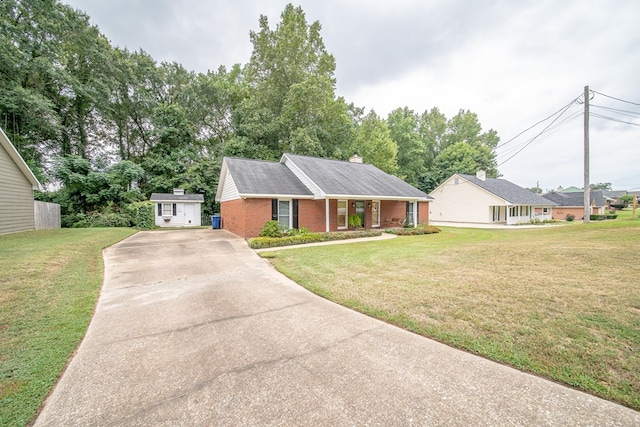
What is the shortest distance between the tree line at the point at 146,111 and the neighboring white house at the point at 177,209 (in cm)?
215

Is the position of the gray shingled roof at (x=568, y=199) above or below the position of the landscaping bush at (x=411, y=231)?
above

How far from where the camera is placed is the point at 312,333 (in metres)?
3.54

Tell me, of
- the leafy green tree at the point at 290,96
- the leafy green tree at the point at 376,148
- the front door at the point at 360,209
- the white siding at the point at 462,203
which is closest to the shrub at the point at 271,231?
the front door at the point at 360,209

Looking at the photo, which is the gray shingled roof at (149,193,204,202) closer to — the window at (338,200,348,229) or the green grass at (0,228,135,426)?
the window at (338,200,348,229)

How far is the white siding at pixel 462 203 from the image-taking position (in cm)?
2617

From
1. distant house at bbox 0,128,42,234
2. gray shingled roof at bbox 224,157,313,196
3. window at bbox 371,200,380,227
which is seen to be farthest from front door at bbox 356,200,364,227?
distant house at bbox 0,128,42,234

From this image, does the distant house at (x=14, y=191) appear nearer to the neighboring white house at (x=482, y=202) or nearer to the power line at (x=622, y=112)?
the neighboring white house at (x=482, y=202)

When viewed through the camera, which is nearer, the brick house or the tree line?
the brick house

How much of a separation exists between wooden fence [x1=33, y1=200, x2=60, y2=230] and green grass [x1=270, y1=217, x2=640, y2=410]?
16504 mm

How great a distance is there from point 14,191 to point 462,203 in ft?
113

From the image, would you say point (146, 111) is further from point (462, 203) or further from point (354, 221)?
point (462, 203)

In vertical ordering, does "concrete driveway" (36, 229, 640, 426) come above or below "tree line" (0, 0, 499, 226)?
below

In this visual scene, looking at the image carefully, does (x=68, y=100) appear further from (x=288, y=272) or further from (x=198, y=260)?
(x=288, y=272)

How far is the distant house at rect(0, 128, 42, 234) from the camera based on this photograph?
12086 millimetres
